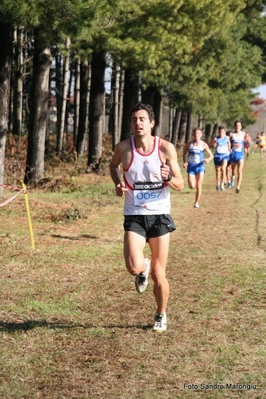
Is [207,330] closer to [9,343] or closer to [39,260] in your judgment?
[9,343]

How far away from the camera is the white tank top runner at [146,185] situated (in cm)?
670

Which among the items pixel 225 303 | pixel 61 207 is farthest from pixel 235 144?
pixel 225 303

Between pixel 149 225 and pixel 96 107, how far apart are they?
18399mm

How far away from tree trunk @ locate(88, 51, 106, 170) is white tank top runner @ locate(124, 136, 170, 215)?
1767 cm

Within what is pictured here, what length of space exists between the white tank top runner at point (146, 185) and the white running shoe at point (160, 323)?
3.21 ft

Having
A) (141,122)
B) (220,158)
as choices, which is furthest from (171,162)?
(220,158)

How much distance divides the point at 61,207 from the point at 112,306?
8.47 meters

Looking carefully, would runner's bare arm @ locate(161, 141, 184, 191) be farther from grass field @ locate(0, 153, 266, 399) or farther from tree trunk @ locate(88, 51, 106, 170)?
tree trunk @ locate(88, 51, 106, 170)

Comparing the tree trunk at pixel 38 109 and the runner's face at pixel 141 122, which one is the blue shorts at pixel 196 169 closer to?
the tree trunk at pixel 38 109

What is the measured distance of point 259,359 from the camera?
6.10 m

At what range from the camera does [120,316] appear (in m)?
7.54

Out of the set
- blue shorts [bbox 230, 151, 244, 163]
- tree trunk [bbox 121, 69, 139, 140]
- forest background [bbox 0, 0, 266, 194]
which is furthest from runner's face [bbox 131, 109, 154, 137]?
tree trunk [bbox 121, 69, 139, 140]

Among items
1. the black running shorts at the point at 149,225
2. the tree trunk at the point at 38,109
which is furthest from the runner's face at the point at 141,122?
the tree trunk at the point at 38,109

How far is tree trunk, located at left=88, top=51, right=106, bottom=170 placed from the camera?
24.5 metres
